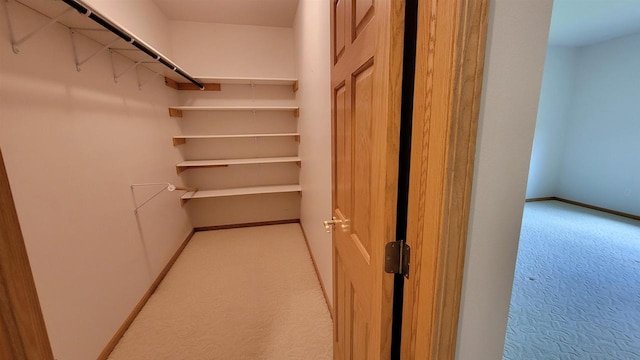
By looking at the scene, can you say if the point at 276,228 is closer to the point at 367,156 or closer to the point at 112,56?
the point at 112,56

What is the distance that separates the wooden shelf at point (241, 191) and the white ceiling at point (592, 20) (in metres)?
3.44

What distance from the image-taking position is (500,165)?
0.52 metres

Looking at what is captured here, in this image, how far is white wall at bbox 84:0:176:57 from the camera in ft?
5.71

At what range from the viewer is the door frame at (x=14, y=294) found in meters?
0.44

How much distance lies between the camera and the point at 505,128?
1.67 ft

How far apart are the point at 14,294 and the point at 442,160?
867 mm

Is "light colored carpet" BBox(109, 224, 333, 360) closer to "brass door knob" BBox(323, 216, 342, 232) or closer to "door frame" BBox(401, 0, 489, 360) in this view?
"brass door knob" BBox(323, 216, 342, 232)

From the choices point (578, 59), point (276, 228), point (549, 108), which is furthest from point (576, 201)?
point (276, 228)

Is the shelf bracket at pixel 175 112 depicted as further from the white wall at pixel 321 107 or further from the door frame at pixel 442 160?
the door frame at pixel 442 160

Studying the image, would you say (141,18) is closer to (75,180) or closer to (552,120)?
(75,180)

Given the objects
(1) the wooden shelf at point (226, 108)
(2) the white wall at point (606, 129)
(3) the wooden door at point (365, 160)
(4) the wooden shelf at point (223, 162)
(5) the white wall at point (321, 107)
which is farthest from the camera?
(2) the white wall at point (606, 129)

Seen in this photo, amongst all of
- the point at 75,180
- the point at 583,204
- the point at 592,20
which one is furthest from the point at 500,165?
the point at 583,204

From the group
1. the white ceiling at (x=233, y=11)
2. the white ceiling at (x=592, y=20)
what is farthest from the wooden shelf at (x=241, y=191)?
the white ceiling at (x=592, y=20)

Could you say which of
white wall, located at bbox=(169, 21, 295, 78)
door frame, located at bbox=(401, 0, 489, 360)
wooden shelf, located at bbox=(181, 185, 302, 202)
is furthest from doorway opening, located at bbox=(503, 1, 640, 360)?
white wall, located at bbox=(169, 21, 295, 78)
